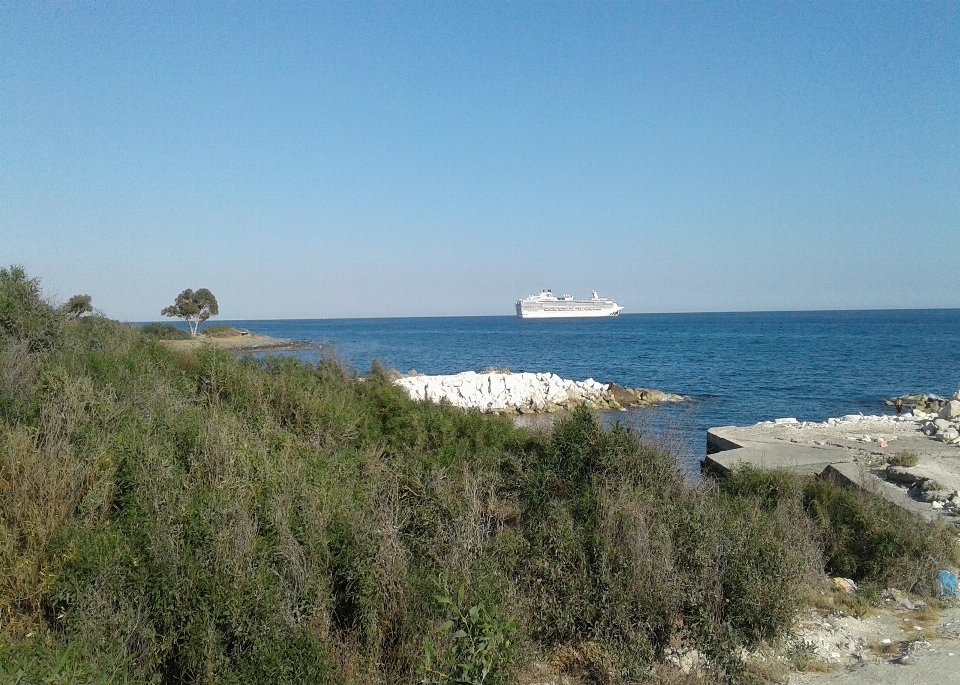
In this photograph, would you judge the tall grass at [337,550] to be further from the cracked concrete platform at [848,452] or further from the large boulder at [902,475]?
the large boulder at [902,475]

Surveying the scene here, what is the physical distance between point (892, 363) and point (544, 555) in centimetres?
4396

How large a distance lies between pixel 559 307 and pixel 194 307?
300 feet

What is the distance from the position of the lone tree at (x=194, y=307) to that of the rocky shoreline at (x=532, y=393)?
40.7m

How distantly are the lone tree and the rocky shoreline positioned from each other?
40.7 metres

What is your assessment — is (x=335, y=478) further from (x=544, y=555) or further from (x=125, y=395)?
(x=125, y=395)

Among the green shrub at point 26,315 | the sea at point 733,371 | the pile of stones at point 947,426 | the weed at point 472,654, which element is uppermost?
the green shrub at point 26,315

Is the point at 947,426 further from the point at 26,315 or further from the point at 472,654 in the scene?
the point at 26,315

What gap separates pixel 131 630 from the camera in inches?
165

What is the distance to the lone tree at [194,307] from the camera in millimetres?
61594

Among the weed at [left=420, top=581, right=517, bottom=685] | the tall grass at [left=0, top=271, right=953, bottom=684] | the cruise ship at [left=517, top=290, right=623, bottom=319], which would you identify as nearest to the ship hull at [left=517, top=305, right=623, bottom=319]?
the cruise ship at [left=517, top=290, right=623, bottom=319]

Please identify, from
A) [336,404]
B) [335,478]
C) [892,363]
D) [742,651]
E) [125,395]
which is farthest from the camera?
[892,363]

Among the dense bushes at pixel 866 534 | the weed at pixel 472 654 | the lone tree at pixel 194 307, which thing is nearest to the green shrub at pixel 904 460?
the dense bushes at pixel 866 534

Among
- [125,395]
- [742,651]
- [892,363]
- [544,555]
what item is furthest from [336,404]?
[892,363]

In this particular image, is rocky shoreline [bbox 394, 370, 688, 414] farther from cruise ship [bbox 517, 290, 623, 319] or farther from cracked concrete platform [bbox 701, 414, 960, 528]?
cruise ship [bbox 517, 290, 623, 319]
